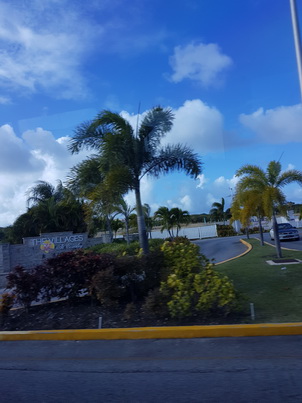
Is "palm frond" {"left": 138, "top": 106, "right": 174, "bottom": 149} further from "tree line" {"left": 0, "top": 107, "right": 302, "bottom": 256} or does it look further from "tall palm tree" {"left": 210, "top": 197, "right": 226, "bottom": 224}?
"tall palm tree" {"left": 210, "top": 197, "right": 226, "bottom": 224}

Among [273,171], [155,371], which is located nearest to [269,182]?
[273,171]

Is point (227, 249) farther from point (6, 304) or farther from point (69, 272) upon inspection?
point (6, 304)

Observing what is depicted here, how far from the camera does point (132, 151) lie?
11.8 metres

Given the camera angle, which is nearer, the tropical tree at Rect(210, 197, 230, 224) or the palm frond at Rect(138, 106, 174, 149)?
the palm frond at Rect(138, 106, 174, 149)

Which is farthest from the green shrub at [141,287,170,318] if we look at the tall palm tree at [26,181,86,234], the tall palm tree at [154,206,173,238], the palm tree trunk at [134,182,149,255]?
the tall palm tree at [154,206,173,238]

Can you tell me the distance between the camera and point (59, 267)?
27.1 ft

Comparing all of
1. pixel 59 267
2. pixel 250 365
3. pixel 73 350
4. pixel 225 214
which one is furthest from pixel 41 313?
pixel 225 214

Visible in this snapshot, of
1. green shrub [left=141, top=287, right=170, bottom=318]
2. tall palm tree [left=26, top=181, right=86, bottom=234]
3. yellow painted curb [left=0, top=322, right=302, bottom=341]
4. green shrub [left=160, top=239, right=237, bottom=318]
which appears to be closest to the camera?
yellow painted curb [left=0, top=322, right=302, bottom=341]

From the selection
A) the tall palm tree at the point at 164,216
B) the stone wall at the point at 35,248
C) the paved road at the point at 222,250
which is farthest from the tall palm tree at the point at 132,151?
the tall palm tree at the point at 164,216

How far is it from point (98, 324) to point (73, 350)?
111 centimetres

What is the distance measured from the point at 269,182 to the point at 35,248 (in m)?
15.2

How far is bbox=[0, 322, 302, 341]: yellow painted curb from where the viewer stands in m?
6.17

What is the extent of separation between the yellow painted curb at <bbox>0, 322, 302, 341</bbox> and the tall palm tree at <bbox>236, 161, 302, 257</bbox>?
8897 millimetres

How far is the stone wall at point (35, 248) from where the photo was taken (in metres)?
22.4
